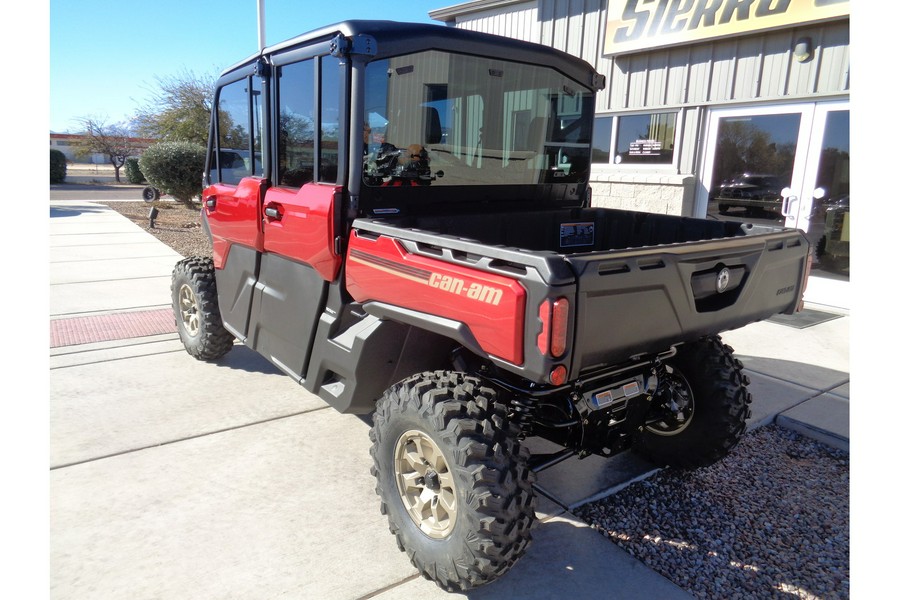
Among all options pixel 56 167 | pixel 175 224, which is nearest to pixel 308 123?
pixel 175 224

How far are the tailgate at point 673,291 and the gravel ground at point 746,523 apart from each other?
107 cm

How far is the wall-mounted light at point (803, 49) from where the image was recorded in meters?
6.93

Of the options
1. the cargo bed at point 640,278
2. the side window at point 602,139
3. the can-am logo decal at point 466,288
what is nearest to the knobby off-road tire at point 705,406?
the cargo bed at point 640,278

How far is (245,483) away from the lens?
3314 mm

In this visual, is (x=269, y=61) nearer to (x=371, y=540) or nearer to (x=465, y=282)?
(x=465, y=282)

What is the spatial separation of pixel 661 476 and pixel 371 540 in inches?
67.6

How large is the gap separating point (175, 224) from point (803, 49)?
42.6 ft

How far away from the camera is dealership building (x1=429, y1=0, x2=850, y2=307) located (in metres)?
7.00

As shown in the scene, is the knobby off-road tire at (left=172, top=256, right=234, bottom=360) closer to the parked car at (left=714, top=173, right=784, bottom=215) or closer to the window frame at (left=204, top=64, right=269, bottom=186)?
the window frame at (left=204, top=64, right=269, bottom=186)

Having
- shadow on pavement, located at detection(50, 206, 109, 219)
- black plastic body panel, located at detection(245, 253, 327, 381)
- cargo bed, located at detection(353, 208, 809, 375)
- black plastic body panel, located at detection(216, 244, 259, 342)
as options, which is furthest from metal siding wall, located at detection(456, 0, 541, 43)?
shadow on pavement, located at detection(50, 206, 109, 219)

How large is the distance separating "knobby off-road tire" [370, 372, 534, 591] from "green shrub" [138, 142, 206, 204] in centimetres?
1549

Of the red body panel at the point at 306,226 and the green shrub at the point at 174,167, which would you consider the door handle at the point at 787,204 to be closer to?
the red body panel at the point at 306,226

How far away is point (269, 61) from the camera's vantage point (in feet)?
12.0
